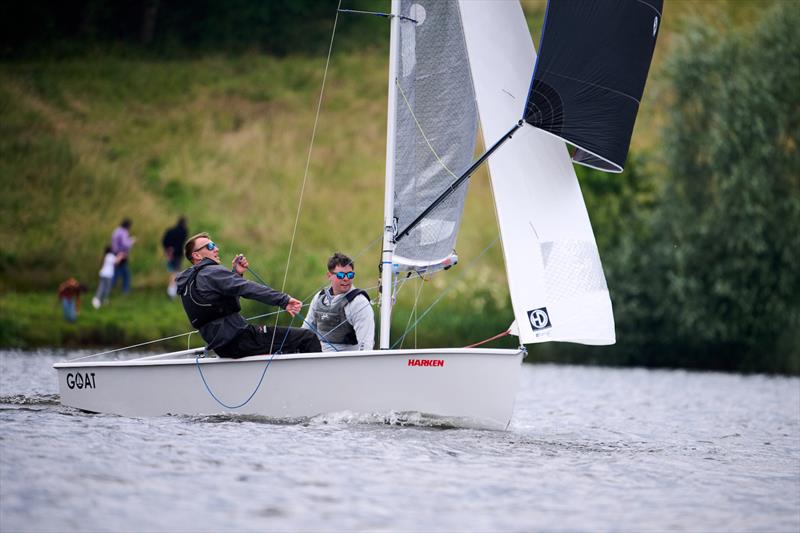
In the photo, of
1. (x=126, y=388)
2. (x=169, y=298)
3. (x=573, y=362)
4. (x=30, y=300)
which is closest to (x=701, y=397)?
(x=573, y=362)

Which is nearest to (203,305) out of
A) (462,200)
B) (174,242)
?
(462,200)

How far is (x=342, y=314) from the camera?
43.1 feet

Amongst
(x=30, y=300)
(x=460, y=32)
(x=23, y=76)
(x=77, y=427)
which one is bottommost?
(x=77, y=427)

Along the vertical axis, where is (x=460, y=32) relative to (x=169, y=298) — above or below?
above

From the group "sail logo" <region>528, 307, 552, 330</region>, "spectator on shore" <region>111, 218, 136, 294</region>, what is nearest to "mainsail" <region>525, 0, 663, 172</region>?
"sail logo" <region>528, 307, 552, 330</region>

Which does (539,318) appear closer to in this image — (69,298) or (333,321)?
(333,321)

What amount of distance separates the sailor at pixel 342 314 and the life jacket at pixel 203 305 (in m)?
1.01

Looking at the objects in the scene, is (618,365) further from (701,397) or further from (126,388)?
(126,388)

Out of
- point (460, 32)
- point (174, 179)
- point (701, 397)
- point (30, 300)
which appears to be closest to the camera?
point (460, 32)

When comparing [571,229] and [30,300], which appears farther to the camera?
[30,300]

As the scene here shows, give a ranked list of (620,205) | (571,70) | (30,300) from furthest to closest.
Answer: (620,205)
(30,300)
(571,70)

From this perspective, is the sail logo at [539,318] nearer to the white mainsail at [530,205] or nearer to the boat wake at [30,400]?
the white mainsail at [530,205]

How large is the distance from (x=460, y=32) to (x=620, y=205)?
67.6 ft

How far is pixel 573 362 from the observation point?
30.5 meters
